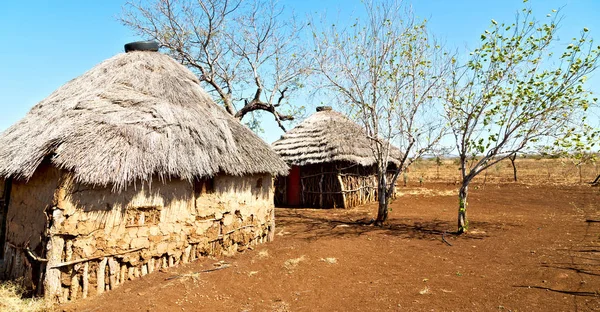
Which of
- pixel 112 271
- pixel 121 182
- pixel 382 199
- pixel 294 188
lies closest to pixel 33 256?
pixel 112 271

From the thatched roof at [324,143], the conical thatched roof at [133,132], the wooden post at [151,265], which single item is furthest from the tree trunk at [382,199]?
the wooden post at [151,265]

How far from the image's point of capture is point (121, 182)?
472 cm

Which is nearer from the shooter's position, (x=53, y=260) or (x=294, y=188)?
(x=53, y=260)

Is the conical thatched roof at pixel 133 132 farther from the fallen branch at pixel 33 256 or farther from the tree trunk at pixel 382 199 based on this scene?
the tree trunk at pixel 382 199

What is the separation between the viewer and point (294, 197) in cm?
1357

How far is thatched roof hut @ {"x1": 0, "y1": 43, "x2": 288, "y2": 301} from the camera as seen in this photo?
4.57 m

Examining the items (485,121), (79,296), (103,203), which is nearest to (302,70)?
(485,121)

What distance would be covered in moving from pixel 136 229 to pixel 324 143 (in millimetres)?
8400

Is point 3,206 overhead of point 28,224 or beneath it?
overhead

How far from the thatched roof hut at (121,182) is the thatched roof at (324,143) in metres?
5.35

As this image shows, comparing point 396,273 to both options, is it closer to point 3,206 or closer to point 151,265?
point 151,265

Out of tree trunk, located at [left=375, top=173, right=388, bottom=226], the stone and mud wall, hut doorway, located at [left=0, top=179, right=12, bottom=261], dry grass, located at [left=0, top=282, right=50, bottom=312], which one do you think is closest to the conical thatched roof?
the stone and mud wall

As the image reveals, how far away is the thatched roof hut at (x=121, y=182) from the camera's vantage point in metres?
4.57

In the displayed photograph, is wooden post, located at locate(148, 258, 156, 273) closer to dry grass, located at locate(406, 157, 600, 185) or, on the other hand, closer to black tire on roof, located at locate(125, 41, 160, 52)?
black tire on roof, located at locate(125, 41, 160, 52)
